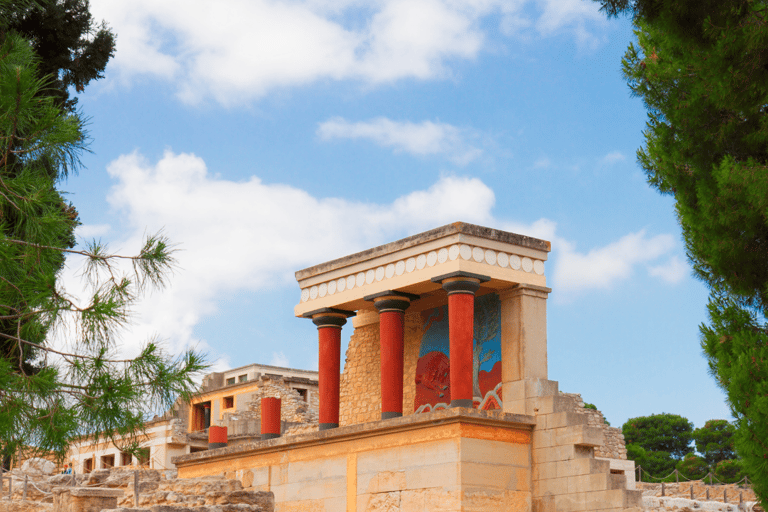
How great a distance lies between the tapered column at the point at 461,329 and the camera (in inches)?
591

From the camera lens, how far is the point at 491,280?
15.8 meters

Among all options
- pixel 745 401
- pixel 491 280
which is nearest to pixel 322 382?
pixel 491 280

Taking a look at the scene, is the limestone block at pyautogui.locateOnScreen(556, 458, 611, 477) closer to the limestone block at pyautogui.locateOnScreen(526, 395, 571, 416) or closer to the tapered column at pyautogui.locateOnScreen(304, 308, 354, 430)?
the limestone block at pyautogui.locateOnScreen(526, 395, 571, 416)

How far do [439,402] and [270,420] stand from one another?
3520 millimetres

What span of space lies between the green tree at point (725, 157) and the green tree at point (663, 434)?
42584 millimetres

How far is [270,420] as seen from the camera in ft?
60.4

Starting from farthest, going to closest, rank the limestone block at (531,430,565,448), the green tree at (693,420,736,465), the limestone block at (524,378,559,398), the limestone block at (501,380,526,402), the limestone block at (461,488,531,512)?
the green tree at (693,420,736,465) < the limestone block at (501,380,526,402) < the limestone block at (524,378,559,398) < the limestone block at (531,430,565,448) < the limestone block at (461,488,531,512)

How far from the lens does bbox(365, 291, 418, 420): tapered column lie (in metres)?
16.0

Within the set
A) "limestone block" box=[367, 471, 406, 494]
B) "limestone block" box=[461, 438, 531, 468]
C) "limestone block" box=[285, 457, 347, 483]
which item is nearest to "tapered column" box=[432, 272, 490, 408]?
"limestone block" box=[461, 438, 531, 468]

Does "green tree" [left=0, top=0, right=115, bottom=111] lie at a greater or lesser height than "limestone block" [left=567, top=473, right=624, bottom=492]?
greater

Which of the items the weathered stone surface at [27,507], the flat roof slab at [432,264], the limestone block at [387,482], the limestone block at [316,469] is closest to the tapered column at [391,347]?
the flat roof slab at [432,264]

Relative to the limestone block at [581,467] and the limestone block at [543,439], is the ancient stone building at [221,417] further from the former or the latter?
the limestone block at [581,467]

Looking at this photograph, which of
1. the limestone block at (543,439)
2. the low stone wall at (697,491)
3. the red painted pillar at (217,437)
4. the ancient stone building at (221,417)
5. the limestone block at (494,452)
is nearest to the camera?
the limestone block at (494,452)

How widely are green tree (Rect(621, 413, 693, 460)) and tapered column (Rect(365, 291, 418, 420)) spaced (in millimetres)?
35830
